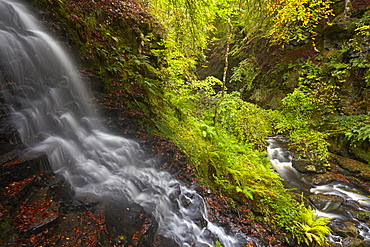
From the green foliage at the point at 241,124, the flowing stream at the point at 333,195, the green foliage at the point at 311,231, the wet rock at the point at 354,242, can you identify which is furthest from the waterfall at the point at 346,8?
the green foliage at the point at 311,231

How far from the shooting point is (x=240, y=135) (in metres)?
7.24

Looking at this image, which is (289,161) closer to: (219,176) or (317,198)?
(317,198)

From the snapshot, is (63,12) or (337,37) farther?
(337,37)

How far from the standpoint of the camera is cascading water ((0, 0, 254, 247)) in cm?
335

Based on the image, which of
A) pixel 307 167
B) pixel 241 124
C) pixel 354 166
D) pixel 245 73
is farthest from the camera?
pixel 245 73

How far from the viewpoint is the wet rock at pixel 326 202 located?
18.6 ft

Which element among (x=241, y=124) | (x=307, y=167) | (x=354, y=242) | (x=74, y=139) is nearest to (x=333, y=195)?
(x=307, y=167)

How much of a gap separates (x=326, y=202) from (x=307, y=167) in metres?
1.87

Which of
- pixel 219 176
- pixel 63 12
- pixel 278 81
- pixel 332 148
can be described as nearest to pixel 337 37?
pixel 278 81

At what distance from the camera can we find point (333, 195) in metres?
6.30

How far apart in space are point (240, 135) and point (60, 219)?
20.3 feet

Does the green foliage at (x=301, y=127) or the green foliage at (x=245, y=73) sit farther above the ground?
the green foliage at (x=245, y=73)

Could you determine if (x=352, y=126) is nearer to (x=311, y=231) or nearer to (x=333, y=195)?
(x=333, y=195)

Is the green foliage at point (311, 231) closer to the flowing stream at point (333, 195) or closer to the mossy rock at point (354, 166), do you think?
the flowing stream at point (333, 195)
